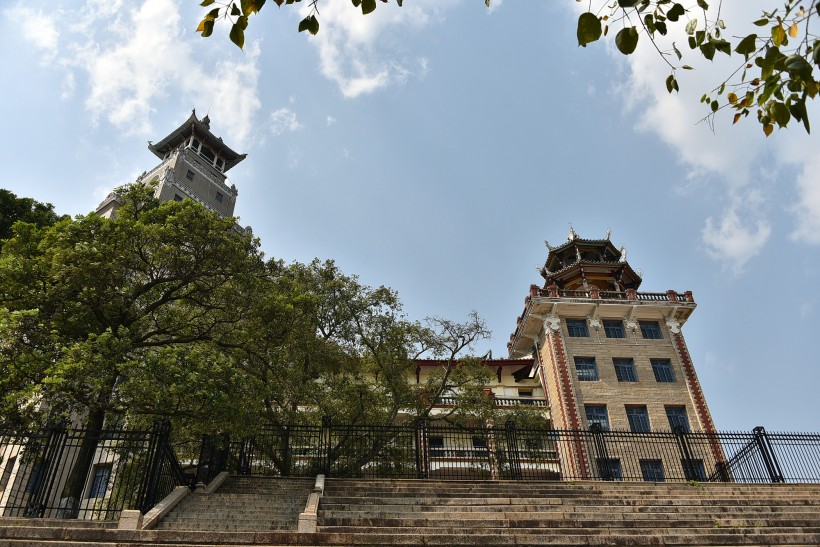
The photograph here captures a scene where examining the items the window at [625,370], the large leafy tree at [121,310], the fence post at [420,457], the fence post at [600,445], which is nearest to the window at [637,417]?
the window at [625,370]

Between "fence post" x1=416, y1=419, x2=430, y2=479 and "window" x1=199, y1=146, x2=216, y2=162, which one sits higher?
"window" x1=199, y1=146, x2=216, y2=162

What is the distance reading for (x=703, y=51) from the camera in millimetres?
4395

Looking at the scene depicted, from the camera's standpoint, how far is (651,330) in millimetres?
34250

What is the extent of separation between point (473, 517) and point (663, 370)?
1023 inches

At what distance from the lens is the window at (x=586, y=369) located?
31.3 m

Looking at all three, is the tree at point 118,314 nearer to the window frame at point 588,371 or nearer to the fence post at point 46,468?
the fence post at point 46,468

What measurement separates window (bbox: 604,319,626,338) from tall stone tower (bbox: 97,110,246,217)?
3171cm

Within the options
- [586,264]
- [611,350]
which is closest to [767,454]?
[611,350]

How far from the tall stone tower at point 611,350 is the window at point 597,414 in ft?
0.18

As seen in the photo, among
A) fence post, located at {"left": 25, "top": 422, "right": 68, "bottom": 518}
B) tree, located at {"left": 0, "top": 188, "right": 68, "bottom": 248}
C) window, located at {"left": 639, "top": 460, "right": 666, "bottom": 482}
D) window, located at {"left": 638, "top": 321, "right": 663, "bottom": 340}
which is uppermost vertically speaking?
tree, located at {"left": 0, "top": 188, "right": 68, "bottom": 248}

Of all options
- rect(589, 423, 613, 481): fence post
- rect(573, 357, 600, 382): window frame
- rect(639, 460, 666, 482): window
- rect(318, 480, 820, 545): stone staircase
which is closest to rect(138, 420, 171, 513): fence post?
rect(318, 480, 820, 545): stone staircase

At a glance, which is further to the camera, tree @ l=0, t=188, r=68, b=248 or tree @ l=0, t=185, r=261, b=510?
tree @ l=0, t=188, r=68, b=248

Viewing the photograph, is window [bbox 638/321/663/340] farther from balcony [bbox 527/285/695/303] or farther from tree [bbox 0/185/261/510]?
tree [bbox 0/185/261/510]

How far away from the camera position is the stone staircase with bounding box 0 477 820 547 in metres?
8.02
